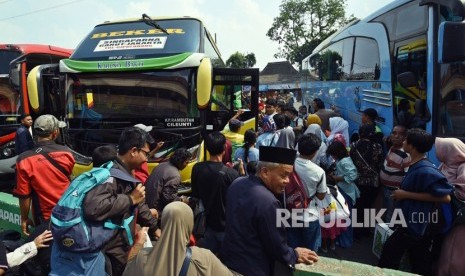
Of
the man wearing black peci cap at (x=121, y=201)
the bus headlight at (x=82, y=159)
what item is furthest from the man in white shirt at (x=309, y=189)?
the bus headlight at (x=82, y=159)

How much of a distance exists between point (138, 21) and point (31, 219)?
4.28 m

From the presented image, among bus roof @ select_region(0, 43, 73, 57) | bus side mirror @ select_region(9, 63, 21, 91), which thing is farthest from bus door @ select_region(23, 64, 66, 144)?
bus roof @ select_region(0, 43, 73, 57)

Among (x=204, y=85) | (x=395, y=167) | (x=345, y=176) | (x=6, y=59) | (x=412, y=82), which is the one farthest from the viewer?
(x=6, y=59)

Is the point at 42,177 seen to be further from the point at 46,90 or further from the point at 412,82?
the point at 412,82

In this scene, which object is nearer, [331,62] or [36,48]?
[36,48]

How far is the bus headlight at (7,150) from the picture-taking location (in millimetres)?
8005

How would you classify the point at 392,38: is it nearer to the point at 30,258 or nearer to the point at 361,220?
the point at 361,220

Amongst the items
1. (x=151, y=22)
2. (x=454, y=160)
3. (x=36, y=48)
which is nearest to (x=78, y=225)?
(x=454, y=160)

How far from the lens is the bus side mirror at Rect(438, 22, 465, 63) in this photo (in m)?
4.01

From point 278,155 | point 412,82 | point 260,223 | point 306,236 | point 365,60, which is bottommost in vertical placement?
point 306,236

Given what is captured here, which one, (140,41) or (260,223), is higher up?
(140,41)

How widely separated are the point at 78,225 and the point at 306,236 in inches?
96.6

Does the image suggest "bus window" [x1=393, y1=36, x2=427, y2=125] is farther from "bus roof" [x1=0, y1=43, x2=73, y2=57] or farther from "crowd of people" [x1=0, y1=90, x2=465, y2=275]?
"bus roof" [x1=0, y1=43, x2=73, y2=57]

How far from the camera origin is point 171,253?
197cm
